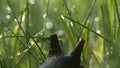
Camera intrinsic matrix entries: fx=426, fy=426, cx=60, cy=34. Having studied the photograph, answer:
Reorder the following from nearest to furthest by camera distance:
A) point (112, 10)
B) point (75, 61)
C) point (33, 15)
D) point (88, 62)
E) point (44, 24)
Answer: point (75, 61) < point (88, 62) < point (112, 10) < point (44, 24) < point (33, 15)

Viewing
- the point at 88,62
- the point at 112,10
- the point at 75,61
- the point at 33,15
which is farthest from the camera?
the point at 33,15

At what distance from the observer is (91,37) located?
4.72 feet

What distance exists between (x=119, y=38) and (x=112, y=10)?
0.10m

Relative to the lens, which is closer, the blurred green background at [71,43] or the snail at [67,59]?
the snail at [67,59]

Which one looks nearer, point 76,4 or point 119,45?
point 119,45

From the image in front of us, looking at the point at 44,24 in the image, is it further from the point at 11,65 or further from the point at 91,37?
the point at 11,65

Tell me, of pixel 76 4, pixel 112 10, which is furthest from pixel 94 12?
pixel 112 10

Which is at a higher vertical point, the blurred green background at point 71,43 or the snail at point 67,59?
the snail at point 67,59

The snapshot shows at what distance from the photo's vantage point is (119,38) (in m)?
1.11

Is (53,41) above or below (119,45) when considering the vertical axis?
above

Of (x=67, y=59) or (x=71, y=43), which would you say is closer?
(x=67, y=59)

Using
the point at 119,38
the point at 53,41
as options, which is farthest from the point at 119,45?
the point at 53,41

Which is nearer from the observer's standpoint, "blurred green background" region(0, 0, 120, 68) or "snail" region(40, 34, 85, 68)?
"snail" region(40, 34, 85, 68)

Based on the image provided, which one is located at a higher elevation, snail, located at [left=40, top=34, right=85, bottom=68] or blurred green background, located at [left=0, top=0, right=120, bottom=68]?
snail, located at [left=40, top=34, right=85, bottom=68]
